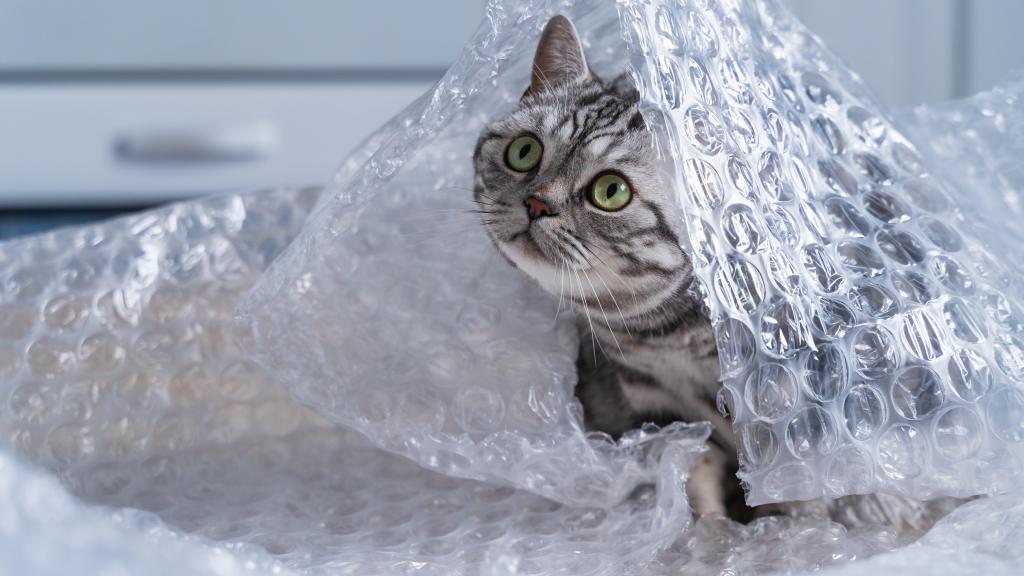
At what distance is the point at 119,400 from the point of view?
2.93 feet

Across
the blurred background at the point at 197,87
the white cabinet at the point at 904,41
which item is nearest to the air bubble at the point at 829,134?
the blurred background at the point at 197,87

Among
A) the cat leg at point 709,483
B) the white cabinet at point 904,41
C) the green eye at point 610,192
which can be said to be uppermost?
the white cabinet at point 904,41

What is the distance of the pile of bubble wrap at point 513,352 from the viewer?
0.66 metres

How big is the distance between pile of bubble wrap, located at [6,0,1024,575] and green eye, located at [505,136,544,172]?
65 millimetres

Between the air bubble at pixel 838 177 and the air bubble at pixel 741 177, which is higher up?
the air bubble at pixel 838 177

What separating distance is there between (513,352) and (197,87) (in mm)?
1200

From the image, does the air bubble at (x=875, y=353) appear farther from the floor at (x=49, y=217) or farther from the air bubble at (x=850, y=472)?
the floor at (x=49, y=217)

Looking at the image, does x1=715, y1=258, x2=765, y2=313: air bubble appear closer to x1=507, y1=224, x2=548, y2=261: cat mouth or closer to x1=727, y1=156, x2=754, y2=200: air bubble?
x1=727, y1=156, x2=754, y2=200: air bubble

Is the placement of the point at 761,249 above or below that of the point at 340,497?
above

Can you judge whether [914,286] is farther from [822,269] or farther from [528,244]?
[528,244]

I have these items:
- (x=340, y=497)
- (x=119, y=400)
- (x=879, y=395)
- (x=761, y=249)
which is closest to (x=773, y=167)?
(x=761, y=249)

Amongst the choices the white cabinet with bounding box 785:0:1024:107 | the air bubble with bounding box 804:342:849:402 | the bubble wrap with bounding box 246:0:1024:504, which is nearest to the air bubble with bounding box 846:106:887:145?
the bubble wrap with bounding box 246:0:1024:504

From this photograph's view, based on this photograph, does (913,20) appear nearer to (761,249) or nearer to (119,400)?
(761,249)

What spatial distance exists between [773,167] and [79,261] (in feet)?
2.22
